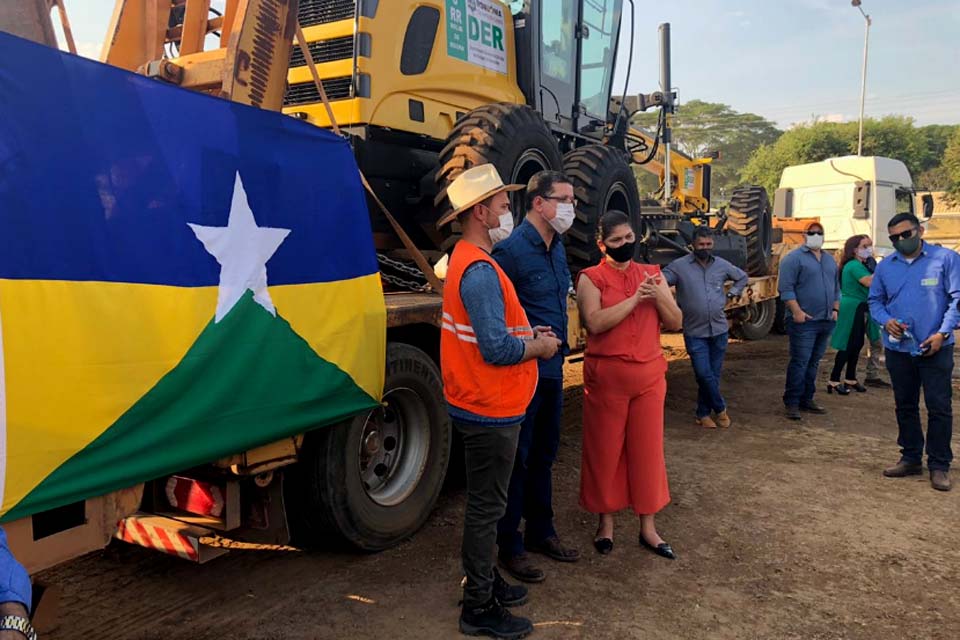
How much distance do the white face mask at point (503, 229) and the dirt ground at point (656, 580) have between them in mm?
1671

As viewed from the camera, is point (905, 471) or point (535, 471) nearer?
point (535, 471)

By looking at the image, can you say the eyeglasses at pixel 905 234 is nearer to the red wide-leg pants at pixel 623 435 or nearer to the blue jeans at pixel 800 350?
the blue jeans at pixel 800 350

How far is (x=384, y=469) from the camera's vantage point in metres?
4.06

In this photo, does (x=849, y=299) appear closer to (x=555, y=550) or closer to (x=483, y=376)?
(x=555, y=550)

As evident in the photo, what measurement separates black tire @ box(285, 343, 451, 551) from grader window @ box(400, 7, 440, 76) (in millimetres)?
2327

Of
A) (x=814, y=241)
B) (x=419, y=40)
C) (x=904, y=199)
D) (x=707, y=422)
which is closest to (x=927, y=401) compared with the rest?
(x=707, y=422)

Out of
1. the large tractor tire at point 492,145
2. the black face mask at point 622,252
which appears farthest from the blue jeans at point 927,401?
the large tractor tire at point 492,145

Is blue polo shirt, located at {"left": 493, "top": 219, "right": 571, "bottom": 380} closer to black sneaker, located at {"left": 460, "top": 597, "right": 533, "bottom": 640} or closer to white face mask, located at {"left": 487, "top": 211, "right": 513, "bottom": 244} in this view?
white face mask, located at {"left": 487, "top": 211, "right": 513, "bottom": 244}

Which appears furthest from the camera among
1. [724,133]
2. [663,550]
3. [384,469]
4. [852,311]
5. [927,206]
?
[724,133]

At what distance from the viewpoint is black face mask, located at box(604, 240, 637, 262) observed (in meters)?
3.74

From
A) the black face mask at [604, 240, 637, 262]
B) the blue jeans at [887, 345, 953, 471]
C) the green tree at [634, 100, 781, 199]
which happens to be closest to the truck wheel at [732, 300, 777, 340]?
the blue jeans at [887, 345, 953, 471]

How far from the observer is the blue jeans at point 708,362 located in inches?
254

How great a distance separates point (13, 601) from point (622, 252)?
9.85 ft

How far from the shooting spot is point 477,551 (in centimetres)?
298
